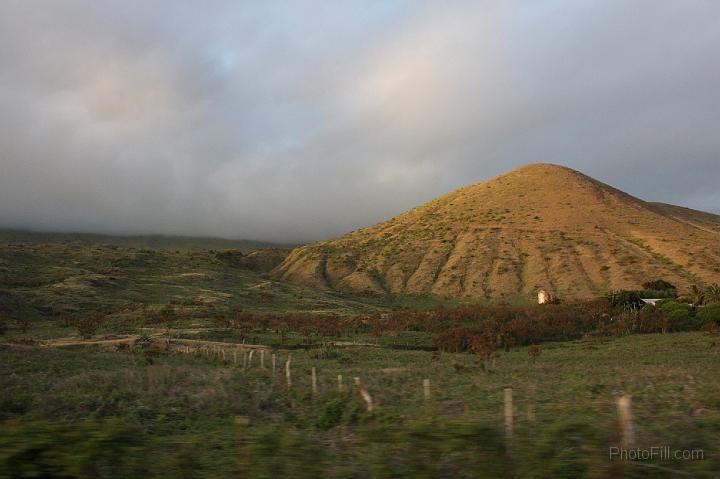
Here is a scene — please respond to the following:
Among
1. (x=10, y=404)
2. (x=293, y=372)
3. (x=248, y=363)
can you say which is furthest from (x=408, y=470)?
(x=248, y=363)

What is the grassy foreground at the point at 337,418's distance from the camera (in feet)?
20.2

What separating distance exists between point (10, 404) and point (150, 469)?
11.4m

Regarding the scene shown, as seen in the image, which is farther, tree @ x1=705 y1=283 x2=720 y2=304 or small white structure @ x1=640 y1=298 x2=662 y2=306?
small white structure @ x1=640 y1=298 x2=662 y2=306

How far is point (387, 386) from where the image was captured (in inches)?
753

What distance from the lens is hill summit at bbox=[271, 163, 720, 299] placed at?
267 ft

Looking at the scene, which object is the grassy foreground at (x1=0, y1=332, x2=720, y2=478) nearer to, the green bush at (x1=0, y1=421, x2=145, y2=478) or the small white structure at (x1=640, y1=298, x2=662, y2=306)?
the green bush at (x1=0, y1=421, x2=145, y2=478)

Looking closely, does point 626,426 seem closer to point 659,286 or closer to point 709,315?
point 709,315

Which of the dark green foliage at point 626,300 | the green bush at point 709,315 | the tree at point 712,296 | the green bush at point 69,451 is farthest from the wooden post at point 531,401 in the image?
the tree at point 712,296

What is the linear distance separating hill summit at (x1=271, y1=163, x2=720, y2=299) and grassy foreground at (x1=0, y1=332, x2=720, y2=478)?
1959 inches

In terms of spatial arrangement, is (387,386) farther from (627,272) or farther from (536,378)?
(627,272)

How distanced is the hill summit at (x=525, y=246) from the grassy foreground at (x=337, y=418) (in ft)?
163

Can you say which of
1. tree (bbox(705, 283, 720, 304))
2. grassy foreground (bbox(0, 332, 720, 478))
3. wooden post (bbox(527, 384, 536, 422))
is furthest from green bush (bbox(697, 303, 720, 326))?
wooden post (bbox(527, 384, 536, 422))

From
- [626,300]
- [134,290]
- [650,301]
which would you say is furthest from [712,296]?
[134,290]

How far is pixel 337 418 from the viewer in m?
13.2
